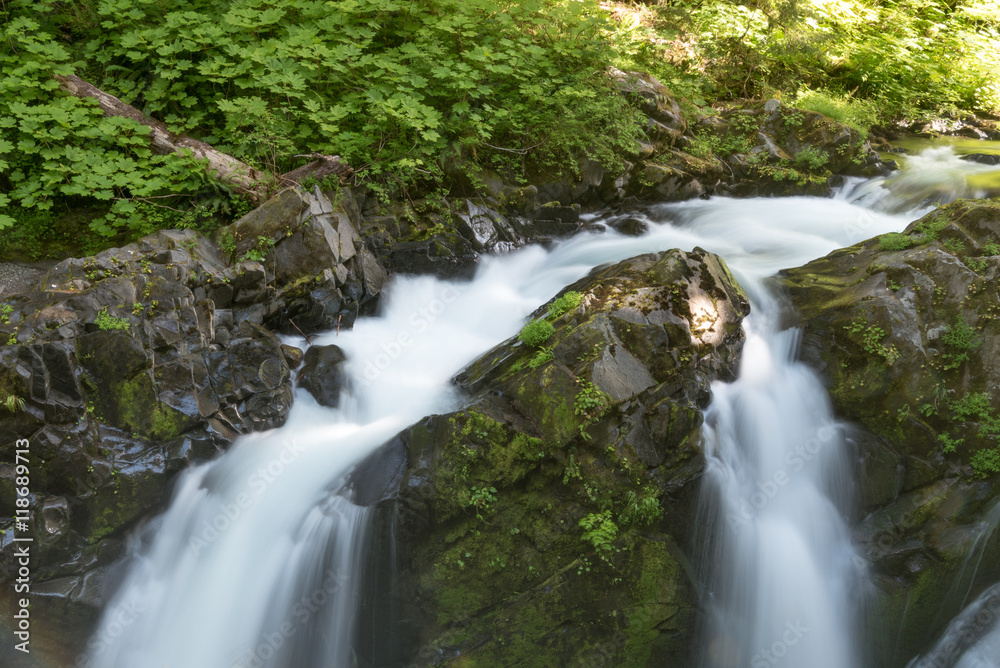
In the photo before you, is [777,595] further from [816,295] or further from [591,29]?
[591,29]

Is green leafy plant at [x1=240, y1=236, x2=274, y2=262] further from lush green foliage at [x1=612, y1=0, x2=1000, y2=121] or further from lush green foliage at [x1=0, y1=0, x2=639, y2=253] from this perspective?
lush green foliage at [x1=612, y1=0, x2=1000, y2=121]

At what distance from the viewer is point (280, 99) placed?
6.03 m

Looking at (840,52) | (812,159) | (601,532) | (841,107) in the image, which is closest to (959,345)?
(601,532)

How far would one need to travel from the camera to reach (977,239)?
5.01 metres

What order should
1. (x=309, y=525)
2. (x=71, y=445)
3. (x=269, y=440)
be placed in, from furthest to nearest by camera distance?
(x=269, y=440)
(x=309, y=525)
(x=71, y=445)

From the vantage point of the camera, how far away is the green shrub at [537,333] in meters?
4.50

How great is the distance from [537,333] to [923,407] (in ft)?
9.62

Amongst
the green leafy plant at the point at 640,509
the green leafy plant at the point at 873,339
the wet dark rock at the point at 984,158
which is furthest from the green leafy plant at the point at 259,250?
the wet dark rock at the point at 984,158

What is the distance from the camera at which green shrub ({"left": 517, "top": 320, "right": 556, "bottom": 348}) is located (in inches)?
177

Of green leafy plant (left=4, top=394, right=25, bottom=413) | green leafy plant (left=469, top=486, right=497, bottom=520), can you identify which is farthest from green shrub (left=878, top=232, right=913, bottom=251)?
green leafy plant (left=4, top=394, right=25, bottom=413)

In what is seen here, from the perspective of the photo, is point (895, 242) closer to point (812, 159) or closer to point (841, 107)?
point (812, 159)

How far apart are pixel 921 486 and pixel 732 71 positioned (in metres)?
7.45

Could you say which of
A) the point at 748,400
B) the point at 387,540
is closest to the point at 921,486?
the point at 748,400

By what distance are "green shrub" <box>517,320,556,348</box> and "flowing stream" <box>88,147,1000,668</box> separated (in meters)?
0.83
